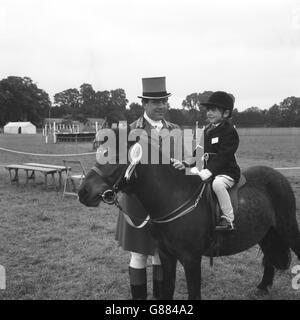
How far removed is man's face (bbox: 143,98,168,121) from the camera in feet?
11.8

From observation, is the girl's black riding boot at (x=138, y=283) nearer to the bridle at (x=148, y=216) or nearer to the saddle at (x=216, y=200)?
the bridle at (x=148, y=216)

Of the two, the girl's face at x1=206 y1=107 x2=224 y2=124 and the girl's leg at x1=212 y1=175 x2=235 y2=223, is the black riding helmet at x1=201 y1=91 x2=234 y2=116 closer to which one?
the girl's face at x1=206 y1=107 x2=224 y2=124

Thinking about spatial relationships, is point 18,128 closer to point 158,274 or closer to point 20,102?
point 20,102

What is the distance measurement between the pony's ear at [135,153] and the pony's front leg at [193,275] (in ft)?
3.60

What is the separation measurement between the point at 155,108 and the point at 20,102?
357 feet

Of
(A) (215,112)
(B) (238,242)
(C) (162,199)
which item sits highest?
(A) (215,112)

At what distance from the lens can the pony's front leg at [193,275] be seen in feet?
11.3

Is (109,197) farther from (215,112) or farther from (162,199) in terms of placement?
(215,112)

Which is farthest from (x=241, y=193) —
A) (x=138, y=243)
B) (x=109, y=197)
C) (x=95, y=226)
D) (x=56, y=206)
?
(x=56, y=206)

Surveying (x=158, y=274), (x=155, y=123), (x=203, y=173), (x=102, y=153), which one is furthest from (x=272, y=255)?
(x=102, y=153)

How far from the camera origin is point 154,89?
11.7ft

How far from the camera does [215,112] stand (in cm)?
376

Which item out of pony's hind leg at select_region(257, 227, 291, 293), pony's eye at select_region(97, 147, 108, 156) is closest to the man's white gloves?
pony's eye at select_region(97, 147, 108, 156)
